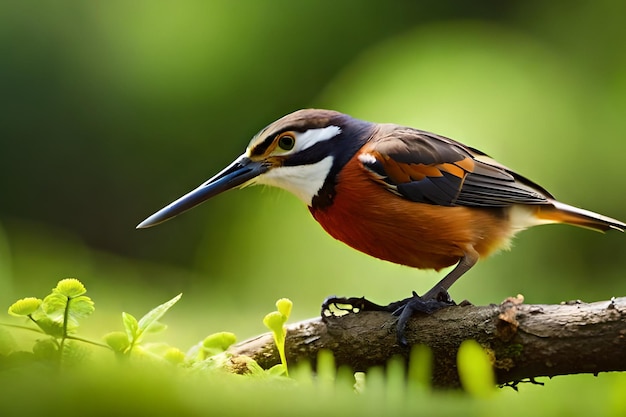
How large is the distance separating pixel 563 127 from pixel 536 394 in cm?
369

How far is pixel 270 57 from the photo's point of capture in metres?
4.77

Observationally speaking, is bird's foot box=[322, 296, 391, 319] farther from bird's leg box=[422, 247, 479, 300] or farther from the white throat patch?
the white throat patch

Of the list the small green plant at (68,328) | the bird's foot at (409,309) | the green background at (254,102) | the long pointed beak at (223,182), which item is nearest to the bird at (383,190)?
the long pointed beak at (223,182)

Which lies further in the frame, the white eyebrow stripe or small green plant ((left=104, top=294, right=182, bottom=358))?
the white eyebrow stripe

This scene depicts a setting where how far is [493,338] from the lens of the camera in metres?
1.34

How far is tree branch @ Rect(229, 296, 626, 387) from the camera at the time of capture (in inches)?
47.7

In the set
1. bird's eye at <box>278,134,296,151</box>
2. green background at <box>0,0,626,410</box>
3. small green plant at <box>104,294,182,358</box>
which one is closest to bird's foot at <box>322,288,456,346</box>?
bird's eye at <box>278,134,296,151</box>

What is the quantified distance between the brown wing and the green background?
1515mm

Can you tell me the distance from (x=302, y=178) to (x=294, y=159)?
6 centimetres

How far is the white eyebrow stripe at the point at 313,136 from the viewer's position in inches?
82.7

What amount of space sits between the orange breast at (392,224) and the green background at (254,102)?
1.69 metres

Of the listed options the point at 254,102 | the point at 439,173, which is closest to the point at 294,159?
the point at 439,173

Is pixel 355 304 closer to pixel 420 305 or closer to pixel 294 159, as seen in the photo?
pixel 420 305

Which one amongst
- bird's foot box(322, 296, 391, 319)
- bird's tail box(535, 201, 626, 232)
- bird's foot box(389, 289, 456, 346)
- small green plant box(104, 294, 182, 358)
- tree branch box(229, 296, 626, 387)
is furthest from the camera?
bird's tail box(535, 201, 626, 232)
